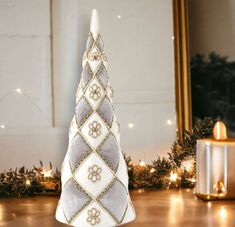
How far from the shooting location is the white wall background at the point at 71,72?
0.81 meters

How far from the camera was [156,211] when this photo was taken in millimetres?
653

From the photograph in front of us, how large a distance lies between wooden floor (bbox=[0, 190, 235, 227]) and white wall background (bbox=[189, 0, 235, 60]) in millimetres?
336

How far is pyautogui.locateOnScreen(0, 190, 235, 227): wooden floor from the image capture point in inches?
23.2

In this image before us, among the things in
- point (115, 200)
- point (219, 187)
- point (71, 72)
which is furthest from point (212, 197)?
point (71, 72)

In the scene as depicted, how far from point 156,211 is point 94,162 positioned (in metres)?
0.17

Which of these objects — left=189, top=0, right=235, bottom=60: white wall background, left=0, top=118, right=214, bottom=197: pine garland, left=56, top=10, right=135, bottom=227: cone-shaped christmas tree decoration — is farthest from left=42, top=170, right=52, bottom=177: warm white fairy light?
left=189, top=0, right=235, bottom=60: white wall background

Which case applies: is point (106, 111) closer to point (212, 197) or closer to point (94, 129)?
point (94, 129)

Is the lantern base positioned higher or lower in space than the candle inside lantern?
lower

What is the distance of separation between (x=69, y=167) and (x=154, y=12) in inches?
17.6

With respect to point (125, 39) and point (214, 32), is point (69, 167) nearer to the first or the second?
point (125, 39)

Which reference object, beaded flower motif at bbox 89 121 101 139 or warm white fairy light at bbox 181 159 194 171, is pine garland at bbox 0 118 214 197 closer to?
warm white fairy light at bbox 181 159 194 171

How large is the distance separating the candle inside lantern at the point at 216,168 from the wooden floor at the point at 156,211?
20 millimetres

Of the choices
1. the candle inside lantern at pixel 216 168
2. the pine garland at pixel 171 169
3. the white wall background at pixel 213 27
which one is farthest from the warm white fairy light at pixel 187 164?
the white wall background at pixel 213 27

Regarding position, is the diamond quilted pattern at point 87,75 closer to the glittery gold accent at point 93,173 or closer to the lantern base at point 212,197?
the glittery gold accent at point 93,173
